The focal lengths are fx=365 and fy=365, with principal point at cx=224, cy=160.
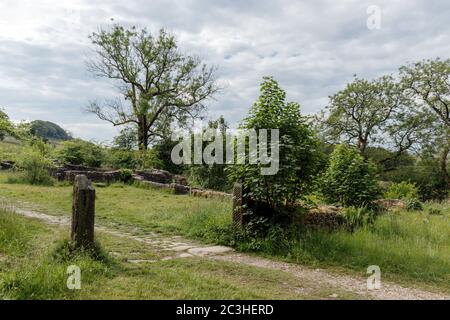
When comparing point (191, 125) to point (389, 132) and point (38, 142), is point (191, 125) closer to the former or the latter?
point (38, 142)

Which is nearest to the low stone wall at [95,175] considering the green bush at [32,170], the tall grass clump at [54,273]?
the green bush at [32,170]

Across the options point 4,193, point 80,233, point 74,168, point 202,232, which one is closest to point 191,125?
point 74,168

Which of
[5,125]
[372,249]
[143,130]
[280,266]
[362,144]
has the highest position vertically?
[143,130]

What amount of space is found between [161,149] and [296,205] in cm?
2238

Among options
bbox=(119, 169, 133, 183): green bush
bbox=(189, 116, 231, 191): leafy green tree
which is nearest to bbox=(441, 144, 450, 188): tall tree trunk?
bbox=(189, 116, 231, 191): leafy green tree

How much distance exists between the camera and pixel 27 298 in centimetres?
360

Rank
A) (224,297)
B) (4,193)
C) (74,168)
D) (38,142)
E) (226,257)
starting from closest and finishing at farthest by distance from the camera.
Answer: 1. (224,297)
2. (226,257)
3. (4,193)
4. (38,142)
5. (74,168)

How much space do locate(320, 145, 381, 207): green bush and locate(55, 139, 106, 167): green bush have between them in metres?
18.5

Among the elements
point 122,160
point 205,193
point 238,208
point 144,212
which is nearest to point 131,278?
point 238,208

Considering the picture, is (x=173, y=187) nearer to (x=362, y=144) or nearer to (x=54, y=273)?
(x=54, y=273)

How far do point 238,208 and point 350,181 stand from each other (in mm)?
3646

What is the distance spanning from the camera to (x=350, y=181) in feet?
30.2

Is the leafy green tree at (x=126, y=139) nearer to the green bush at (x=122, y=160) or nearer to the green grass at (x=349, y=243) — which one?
the green bush at (x=122, y=160)

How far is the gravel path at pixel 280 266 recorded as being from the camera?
457cm
